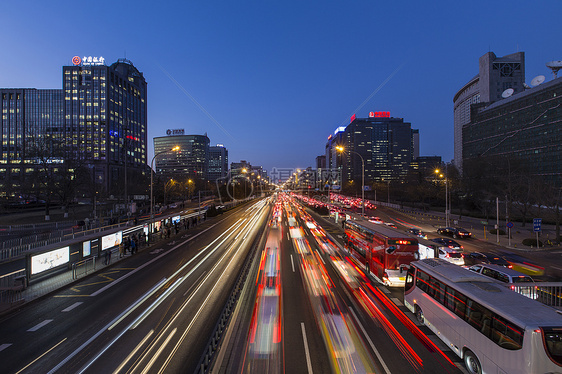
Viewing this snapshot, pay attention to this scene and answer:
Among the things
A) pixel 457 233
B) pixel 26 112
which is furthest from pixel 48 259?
pixel 26 112

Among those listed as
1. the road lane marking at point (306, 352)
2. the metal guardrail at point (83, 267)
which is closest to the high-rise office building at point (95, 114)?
the metal guardrail at point (83, 267)

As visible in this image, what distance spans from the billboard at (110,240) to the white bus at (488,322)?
2277 centimetres

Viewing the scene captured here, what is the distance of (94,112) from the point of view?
418ft

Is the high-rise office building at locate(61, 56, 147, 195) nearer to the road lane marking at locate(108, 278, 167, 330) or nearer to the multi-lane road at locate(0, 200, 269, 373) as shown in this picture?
the multi-lane road at locate(0, 200, 269, 373)

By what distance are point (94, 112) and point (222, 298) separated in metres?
149

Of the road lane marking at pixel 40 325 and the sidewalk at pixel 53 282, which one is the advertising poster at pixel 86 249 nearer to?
the sidewalk at pixel 53 282

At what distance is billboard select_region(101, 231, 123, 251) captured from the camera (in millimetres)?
21478

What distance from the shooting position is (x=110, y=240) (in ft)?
73.0

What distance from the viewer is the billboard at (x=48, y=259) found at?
50.1 feet

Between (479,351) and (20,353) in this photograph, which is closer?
(479,351)

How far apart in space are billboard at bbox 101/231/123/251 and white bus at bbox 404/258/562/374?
896 inches

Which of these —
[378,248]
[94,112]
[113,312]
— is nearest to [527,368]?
[378,248]

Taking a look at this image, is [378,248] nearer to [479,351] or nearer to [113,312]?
[479,351]

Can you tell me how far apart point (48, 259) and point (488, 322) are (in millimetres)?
21713
